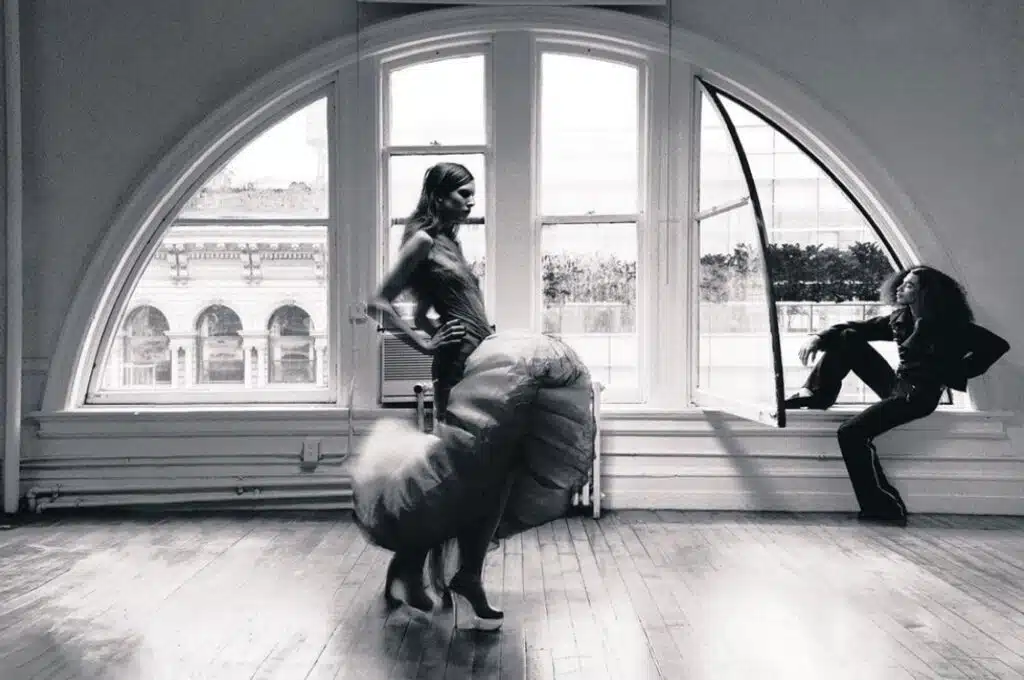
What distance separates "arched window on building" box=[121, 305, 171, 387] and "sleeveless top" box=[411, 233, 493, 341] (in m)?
2.58

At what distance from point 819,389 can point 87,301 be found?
400 cm

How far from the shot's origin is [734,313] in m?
4.62

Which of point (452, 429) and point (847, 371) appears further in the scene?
point (847, 371)

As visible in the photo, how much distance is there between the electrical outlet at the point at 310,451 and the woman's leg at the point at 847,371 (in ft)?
8.91

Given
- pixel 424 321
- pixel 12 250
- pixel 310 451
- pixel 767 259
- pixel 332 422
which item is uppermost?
pixel 12 250

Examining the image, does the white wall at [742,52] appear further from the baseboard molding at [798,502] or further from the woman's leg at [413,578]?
the woman's leg at [413,578]

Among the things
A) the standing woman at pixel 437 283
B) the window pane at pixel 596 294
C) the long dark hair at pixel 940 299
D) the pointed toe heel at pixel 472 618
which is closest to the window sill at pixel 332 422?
the window pane at pixel 596 294

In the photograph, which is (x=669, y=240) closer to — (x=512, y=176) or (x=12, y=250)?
(x=512, y=176)

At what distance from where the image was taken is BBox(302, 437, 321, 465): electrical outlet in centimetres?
518

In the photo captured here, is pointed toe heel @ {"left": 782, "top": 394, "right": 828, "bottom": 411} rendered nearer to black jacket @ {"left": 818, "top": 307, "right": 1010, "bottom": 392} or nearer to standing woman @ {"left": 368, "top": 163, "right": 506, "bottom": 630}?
black jacket @ {"left": 818, "top": 307, "right": 1010, "bottom": 392}

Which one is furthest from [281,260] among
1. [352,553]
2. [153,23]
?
[352,553]

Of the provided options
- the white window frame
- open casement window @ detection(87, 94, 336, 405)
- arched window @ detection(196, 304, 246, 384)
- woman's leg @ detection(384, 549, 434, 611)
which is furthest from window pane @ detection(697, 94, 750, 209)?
arched window @ detection(196, 304, 246, 384)

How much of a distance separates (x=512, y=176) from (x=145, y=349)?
91.1 inches

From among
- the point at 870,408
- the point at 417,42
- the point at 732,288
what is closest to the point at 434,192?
the point at 732,288
